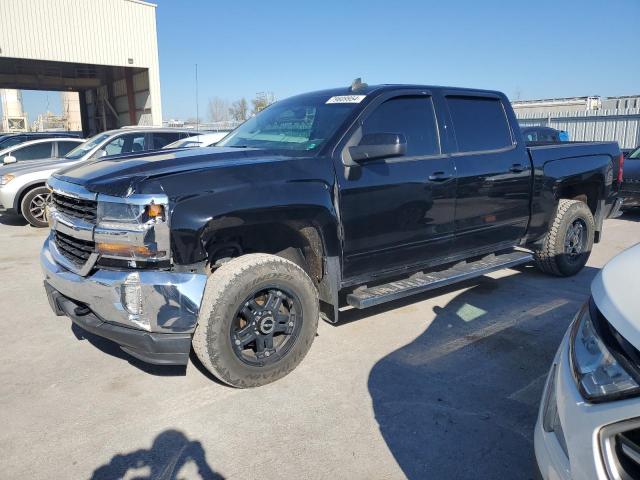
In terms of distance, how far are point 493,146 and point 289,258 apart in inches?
93.4

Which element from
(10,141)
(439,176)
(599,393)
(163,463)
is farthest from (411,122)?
(10,141)

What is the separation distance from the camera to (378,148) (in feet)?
11.5

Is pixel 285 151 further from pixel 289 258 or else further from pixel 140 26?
pixel 140 26

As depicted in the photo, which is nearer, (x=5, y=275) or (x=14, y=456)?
(x=14, y=456)

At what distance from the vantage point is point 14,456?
2.64 meters

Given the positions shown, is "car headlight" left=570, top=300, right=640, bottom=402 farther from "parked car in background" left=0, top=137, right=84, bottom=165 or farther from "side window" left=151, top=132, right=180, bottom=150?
"parked car in background" left=0, top=137, right=84, bottom=165

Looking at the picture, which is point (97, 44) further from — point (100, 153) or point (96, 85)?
point (100, 153)

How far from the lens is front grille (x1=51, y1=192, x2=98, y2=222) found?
3029 mm

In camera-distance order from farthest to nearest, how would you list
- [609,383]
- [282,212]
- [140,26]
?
1. [140,26]
2. [282,212]
3. [609,383]

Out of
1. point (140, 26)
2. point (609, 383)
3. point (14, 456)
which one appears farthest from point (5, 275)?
point (140, 26)

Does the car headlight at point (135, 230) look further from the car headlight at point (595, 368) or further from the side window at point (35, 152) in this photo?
the side window at point (35, 152)

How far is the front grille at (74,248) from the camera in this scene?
10.2 ft

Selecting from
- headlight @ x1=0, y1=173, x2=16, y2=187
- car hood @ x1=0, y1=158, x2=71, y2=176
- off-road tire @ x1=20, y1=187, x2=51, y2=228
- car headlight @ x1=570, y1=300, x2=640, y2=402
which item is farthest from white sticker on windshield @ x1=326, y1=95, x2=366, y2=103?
headlight @ x1=0, y1=173, x2=16, y2=187

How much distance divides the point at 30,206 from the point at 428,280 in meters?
7.82
